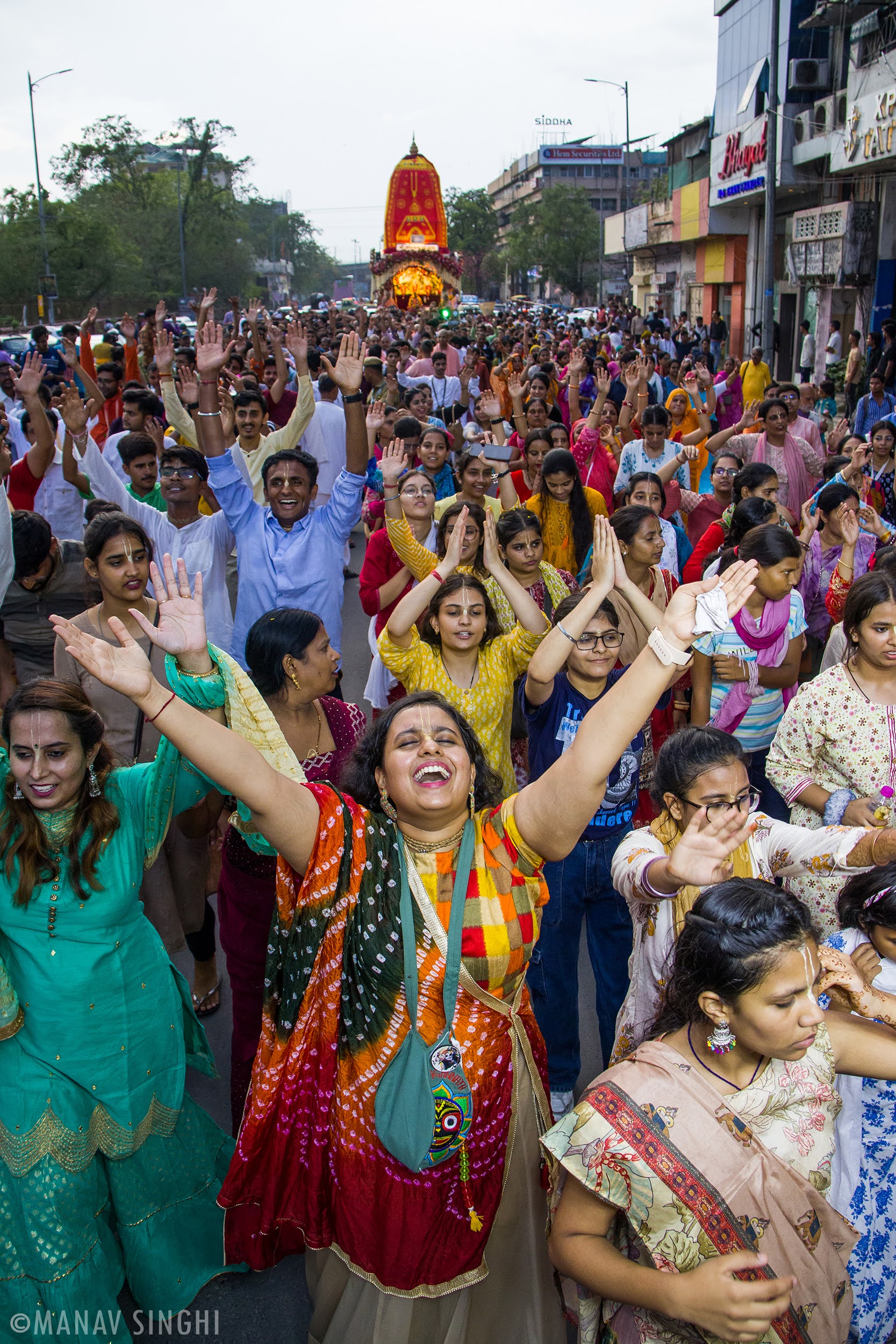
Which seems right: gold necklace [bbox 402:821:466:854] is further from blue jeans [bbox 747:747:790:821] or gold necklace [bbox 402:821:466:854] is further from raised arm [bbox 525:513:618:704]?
blue jeans [bbox 747:747:790:821]

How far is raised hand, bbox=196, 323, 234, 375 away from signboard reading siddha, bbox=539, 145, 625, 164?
312 feet

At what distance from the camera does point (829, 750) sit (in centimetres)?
307

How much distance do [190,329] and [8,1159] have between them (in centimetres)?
2741

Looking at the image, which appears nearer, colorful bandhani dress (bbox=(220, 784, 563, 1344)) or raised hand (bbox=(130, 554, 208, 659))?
colorful bandhani dress (bbox=(220, 784, 563, 1344))

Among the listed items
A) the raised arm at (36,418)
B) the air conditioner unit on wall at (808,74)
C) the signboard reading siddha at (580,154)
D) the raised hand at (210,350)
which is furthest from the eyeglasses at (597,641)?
the signboard reading siddha at (580,154)

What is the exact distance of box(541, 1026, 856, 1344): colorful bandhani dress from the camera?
1697 millimetres

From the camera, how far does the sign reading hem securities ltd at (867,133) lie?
47.8ft

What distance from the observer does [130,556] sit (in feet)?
11.8

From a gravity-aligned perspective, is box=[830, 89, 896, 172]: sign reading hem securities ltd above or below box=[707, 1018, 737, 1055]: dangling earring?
above

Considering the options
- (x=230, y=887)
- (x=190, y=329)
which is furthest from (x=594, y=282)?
(x=230, y=887)

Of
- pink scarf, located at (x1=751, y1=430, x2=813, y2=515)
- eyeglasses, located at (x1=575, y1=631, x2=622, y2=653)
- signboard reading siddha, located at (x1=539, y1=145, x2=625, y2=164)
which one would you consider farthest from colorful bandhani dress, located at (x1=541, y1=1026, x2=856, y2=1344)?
signboard reading siddha, located at (x1=539, y1=145, x2=625, y2=164)

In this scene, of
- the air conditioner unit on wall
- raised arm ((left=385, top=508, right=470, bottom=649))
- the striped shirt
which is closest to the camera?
raised arm ((left=385, top=508, right=470, bottom=649))

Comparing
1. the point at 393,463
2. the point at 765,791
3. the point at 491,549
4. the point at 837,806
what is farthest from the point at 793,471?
the point at 837,806

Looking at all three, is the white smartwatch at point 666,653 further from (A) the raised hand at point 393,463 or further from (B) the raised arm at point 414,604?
(A) the raised hand at point 393,463
